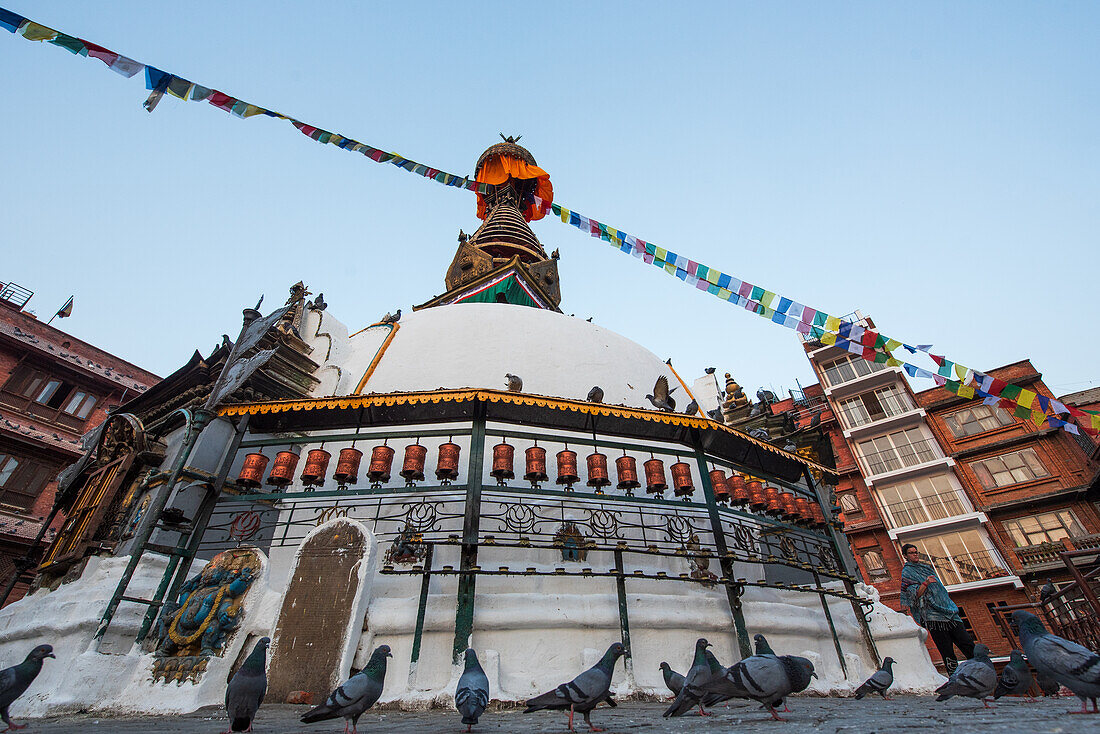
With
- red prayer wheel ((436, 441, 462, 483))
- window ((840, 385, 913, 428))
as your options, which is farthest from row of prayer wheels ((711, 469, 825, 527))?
window ((840, 385, 913, 428))

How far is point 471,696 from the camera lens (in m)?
3.91

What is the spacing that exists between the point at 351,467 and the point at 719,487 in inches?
224

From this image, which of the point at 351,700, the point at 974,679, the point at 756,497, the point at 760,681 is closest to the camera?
the point at 351,700

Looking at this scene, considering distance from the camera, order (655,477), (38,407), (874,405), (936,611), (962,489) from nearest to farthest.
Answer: (936,611)
(655,477)
(38,407)
(962,489)
(874,405)

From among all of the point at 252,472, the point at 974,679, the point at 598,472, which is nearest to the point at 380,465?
the point at 252,472

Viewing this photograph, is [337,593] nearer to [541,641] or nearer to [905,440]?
[541,641]

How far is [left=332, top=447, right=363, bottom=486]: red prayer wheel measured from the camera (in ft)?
25.1

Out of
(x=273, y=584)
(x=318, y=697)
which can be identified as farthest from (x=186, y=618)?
(x=318, y=697)

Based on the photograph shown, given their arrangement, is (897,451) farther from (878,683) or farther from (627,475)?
(627,475)

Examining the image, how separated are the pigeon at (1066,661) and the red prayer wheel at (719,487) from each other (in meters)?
3.95

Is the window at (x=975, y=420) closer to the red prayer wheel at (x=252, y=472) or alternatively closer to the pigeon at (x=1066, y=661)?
the pigeon at (x=1066, y=661)

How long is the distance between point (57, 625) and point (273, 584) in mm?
2364

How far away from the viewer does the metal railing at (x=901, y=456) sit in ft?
75.6

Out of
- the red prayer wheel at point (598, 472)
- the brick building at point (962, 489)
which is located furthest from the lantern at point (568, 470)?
the brick building at point (962, 489)
